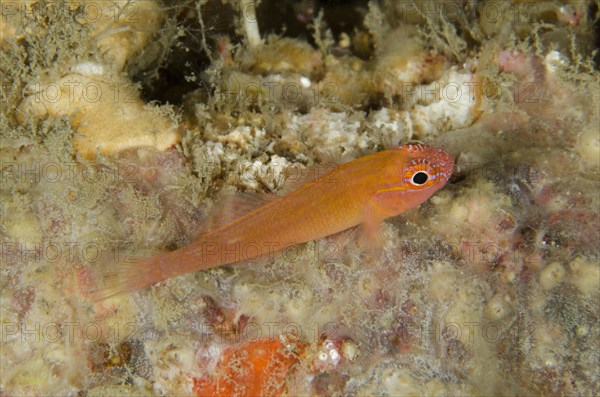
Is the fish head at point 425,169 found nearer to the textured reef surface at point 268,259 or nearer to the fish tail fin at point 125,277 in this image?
the textured reef surface at point 268,259

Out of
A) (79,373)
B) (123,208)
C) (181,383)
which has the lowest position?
(181,383)

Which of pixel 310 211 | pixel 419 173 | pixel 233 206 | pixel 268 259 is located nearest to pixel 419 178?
pixel 419 173

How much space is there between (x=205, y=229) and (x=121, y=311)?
1095 millimetres

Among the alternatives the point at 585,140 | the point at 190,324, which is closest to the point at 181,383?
the point at 190,324

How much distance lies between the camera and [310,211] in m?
3.36

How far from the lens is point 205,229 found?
3.48 metres

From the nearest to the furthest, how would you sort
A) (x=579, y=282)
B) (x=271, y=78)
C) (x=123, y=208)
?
(x=579, y=282) → (x=123, y=208) → (x=271, y=78)

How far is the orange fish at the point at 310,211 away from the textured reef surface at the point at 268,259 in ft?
0.67

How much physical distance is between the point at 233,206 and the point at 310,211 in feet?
Answer: 2.23

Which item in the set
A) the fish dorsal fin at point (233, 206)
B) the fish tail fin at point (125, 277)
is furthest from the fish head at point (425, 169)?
the fish tail fin at point (125, 277)

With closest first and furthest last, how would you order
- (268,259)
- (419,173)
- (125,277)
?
(419,173) < (125,277) < (268,259)

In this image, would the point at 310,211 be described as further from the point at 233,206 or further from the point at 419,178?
the point at 419,178

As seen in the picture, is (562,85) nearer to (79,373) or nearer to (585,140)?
(585,140)

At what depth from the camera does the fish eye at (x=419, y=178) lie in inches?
129
